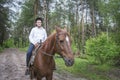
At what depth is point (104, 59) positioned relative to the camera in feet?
64.9

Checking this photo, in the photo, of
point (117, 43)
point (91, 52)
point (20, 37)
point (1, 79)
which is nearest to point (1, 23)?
point (91, 52)

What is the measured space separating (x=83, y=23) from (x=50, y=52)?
110ft

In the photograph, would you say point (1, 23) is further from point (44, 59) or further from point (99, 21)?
point (44, 59)

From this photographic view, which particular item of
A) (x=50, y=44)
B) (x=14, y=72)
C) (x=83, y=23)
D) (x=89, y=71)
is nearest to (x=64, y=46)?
(x=50, y=44)

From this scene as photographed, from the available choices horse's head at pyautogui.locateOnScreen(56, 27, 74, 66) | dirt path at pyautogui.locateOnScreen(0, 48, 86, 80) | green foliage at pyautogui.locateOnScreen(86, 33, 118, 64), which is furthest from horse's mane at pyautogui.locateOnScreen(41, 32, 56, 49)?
green foliage at pyautogui.locateOnScreen(86, 33, 118, 64)

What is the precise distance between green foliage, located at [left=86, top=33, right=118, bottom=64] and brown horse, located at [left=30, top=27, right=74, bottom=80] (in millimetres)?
11742

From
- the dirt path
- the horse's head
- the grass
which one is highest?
the horse's head

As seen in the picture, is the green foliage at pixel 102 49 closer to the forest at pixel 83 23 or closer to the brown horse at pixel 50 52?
the forest at pixel 83 23

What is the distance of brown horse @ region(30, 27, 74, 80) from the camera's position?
241 inches

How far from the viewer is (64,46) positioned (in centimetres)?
610

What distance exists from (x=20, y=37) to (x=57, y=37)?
74.0 metres

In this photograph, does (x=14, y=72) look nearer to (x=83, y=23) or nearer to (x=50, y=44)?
(x=50, y=44)

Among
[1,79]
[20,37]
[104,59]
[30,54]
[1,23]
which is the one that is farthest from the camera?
[20,37]

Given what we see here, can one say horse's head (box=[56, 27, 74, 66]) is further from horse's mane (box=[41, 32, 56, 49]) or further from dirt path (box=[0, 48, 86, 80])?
dirt path (box=[0, 48, 86, 80])
